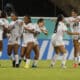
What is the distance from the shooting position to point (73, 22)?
25.8 metres

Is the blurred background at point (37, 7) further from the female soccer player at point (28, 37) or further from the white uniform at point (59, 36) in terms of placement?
the white uniform at point (59, 36)

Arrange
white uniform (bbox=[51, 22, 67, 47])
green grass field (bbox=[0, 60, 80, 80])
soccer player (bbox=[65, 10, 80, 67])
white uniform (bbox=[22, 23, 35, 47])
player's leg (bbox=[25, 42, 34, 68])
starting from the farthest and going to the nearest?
1. soccer player (bbox=[65, 10, 80, 67])
2. white uniform (bbox=[22, 23, 35, 47])
3. player's leg (bbox=[25, 42, 34, 68])
4. white uniform (bbox=[51, 22, 67, 47])
5. green grass field (bbox=[0, 60, 80, 80])

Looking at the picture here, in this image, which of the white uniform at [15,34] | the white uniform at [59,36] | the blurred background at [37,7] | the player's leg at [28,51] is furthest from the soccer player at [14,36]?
the blurred background at [37,7]

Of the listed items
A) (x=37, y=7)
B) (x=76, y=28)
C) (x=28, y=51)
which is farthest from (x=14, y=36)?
(x=37, y=7)

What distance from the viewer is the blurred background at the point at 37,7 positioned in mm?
31234

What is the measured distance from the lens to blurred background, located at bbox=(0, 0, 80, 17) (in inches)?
1230

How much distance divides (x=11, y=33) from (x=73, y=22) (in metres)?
3.16

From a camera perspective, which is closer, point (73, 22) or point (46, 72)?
point (46, 72)

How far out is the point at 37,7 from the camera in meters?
31.6

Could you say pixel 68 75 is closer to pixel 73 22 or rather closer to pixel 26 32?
pixel 26 32

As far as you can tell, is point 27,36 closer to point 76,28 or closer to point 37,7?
point 76,28

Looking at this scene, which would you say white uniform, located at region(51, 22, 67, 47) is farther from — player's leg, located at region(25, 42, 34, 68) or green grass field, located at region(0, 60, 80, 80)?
green grass field, located at region(0, 60, 80, 80)

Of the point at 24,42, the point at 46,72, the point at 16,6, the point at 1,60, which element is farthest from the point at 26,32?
the point at 16,6

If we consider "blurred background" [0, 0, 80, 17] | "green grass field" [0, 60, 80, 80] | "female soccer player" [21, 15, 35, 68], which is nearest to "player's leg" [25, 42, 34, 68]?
"female soccer player" [21, 15, 35, 68]
